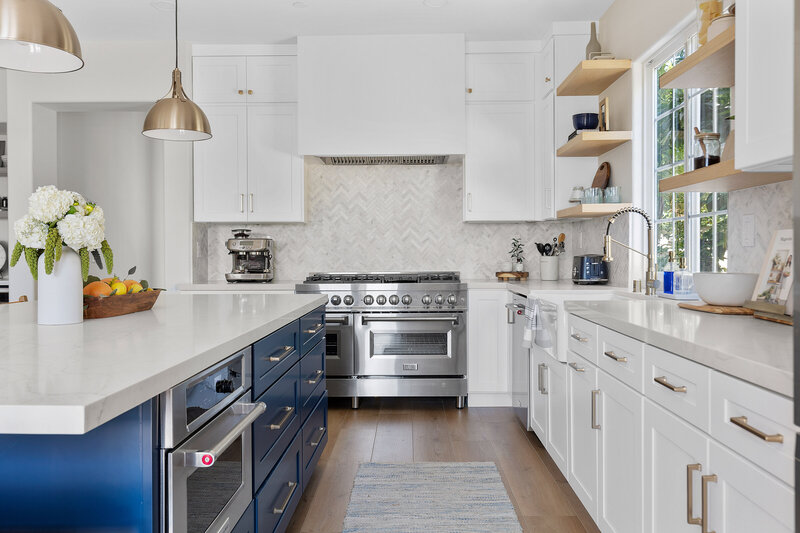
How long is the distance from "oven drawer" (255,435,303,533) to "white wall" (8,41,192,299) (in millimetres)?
2560

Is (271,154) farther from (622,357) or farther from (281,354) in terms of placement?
(622,357)

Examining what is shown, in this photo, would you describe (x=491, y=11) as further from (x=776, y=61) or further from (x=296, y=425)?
(x=296, y=425)

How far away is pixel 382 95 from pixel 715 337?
3064mm

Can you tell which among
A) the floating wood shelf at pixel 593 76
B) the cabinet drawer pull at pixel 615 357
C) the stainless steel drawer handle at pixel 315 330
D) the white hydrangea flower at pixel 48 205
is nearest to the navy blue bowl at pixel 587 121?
the floating wood shelf at pixel 593 76

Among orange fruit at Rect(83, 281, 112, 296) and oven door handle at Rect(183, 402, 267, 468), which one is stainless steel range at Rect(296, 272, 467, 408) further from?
oven door handle at Rect(183, 402, 267, 468)

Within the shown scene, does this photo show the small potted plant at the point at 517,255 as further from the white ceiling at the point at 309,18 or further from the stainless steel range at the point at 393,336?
the white ceiling at the point at 309,18

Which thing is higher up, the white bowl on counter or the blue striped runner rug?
the white bowl on counter

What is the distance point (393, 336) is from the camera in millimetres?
3779

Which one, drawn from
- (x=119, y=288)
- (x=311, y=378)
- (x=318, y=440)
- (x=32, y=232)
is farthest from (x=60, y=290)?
(x=318, y=440)

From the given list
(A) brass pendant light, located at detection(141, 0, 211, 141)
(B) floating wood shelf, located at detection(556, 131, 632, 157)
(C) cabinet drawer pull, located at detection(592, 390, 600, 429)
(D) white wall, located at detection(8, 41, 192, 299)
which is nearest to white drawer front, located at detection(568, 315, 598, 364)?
(C) cabinet drawer pull, located at detection(592, 390, 600, 429)

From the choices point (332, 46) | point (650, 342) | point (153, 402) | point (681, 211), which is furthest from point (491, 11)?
point (153, 402)

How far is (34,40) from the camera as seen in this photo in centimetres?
135

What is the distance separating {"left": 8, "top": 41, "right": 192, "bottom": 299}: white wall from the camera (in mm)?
3961

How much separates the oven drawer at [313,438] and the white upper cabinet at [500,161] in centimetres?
196
